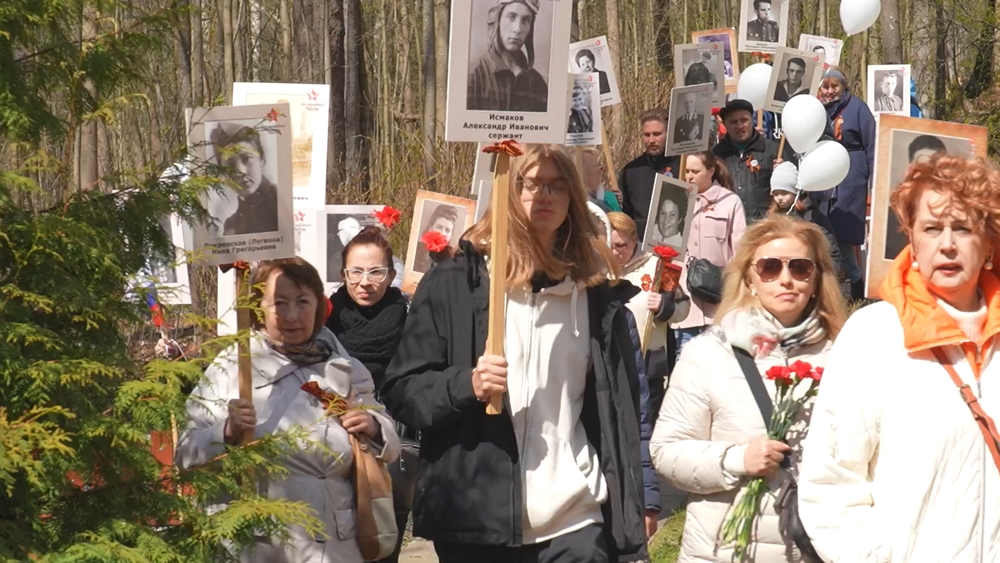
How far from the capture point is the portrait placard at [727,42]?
47.6 ft

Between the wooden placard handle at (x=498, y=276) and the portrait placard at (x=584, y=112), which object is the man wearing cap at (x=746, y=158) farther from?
the wooden placard handle at (x=498, y=276)

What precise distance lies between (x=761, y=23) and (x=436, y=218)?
7992 mm

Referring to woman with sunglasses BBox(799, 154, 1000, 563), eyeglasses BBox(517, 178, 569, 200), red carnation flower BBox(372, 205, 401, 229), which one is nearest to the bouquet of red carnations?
woman with sunglasses BBox(799, 154, 1000, 563)

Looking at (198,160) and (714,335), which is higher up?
(198,160)

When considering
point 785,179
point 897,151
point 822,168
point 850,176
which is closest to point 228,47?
point 850,176

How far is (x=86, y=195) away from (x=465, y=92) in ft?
4.70

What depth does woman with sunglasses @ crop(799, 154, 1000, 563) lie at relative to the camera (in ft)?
11.9

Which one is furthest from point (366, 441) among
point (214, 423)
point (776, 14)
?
point (776, 14)

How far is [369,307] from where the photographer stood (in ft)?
21.0

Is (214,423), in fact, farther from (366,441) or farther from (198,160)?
(198,160)

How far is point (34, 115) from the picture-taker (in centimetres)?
361

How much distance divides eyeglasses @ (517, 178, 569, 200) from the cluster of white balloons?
6.59 metres

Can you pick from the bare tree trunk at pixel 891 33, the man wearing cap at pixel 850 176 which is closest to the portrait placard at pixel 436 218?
the man wearing cap at pixel 850 176

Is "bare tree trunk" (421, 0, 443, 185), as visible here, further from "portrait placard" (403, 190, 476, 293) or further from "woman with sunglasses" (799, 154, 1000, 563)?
"woman with sunglasses" (799, 154, 1000, 563)
